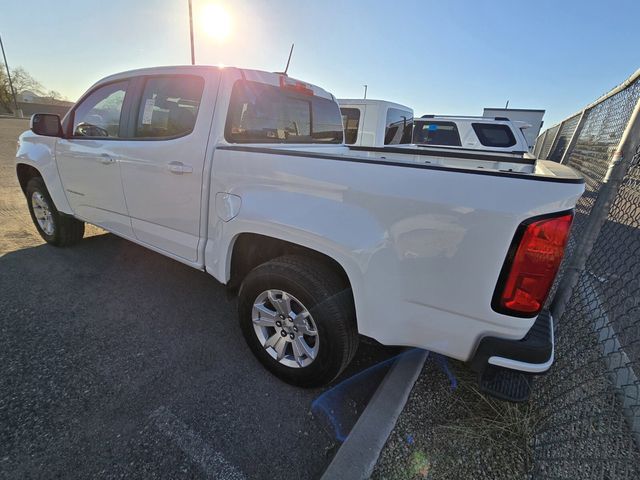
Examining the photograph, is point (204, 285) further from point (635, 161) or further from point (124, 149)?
point (635, 161)

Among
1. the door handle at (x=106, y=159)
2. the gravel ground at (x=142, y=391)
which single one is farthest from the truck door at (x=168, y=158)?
the gravel ground at (x=142, y=391)

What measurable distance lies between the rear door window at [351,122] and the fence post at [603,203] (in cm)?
447

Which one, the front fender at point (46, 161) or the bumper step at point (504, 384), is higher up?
the front fender at point (46, 161)

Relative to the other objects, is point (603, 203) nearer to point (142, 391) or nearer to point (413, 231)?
point (413, 231)

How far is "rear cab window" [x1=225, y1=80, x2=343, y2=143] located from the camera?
7.97 ft

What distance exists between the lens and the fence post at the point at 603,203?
5.91ft

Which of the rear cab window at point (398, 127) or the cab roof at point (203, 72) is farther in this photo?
the rear cab window at point (398, 127)

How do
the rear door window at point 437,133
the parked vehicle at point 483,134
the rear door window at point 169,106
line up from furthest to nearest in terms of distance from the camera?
the rear door window at point 437,133, the parked vehicle at point 483,134, the rear door window at point 169,106

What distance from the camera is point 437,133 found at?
25.5 ft

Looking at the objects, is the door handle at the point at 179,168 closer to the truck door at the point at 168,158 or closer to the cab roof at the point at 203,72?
the truck door at the point at 168,158

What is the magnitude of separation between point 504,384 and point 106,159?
137 inches

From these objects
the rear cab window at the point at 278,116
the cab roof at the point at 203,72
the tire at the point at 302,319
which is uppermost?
the cab roof at the point at 203,72

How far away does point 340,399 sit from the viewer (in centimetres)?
221

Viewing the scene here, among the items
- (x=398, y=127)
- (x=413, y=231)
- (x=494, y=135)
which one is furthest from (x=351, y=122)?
(x=413, y=231)
